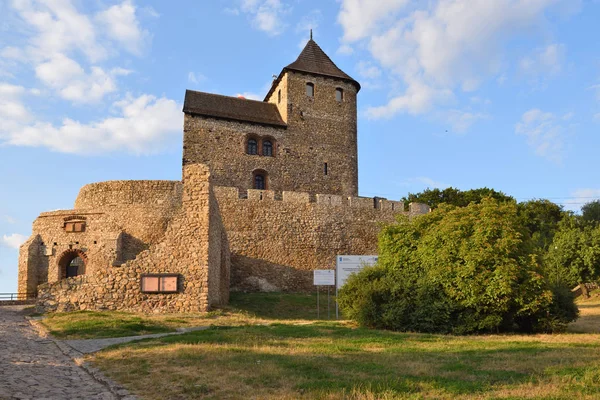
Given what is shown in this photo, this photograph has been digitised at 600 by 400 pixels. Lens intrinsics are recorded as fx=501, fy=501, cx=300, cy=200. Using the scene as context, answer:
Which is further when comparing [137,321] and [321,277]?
[321,277]

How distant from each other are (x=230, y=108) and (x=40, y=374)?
29.8 m

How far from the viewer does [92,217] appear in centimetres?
2561

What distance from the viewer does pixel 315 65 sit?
38.9 m

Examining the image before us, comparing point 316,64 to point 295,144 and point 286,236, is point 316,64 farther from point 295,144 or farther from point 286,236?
point 286,236

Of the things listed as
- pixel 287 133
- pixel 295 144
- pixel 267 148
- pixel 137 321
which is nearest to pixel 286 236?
pixel 267 148

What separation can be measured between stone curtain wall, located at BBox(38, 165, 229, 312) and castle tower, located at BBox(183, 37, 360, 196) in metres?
16.1

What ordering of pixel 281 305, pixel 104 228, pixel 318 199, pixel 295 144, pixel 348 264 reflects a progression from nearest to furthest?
1. pixel 348 264
2. pixel 281 305
3. pixel 104 228
4. pixel 318 199
5. pixel 295 144

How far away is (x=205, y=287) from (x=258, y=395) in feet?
37.3

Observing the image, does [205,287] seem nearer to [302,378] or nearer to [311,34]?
[302,378]

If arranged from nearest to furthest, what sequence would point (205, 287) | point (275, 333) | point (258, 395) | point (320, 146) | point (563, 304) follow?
point (258, 395) < point (275, 333) < point (563, 304) < point (205, 287) < point (320, 146)

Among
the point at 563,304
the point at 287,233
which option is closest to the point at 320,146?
the point at 287,233

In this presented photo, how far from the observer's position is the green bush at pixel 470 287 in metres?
14.5

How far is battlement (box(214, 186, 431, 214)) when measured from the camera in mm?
28047

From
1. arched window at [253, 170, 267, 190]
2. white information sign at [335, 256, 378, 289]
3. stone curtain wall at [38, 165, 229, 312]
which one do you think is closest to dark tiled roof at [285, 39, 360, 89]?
arched window at [253, 170, 267, 190]
